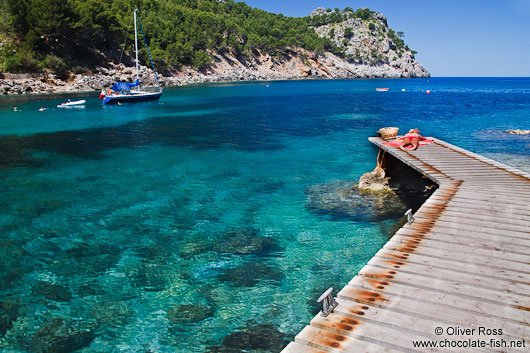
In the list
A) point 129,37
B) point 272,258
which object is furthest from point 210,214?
point 129,37

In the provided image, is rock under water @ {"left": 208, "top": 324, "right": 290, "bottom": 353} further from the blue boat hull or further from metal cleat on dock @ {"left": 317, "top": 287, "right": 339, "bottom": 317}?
the blue boat hull

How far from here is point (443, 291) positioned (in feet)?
Answer: 18.9

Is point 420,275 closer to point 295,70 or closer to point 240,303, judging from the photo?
point 240,303

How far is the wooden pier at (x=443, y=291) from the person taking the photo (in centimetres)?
470

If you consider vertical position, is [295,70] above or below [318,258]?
above

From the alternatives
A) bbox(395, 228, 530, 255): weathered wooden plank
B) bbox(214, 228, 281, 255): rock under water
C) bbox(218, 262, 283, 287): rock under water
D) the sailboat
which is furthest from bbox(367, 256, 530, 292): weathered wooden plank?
the sailboat

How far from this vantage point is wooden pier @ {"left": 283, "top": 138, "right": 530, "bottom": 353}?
4.70m

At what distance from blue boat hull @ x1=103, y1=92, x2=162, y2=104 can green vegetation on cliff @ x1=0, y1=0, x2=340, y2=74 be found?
3155 centimetres

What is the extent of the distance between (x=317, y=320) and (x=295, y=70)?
179959 mm

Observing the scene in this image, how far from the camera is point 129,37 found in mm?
99250

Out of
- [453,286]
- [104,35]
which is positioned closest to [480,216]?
[453,286]

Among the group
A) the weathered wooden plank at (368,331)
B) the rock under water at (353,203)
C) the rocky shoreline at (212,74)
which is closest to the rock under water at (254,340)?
the weathered wooden plank at (368,331)

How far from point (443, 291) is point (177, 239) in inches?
324

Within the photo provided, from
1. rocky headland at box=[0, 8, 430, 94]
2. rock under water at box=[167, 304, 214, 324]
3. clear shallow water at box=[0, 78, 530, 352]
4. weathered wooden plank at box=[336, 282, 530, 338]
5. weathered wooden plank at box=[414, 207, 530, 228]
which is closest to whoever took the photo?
weathered wooden plank at box=[336, 282, 530, 338]
